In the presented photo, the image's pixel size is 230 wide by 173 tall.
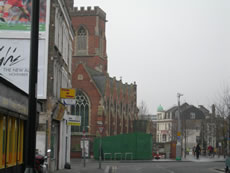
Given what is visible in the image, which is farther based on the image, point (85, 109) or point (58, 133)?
point (85, 109)

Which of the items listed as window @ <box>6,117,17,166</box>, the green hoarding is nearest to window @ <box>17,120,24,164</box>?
window @ <box>6,117,17,166</box>

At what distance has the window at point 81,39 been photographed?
8525 centimetres

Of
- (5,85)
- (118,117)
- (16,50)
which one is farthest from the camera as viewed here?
(118,117)

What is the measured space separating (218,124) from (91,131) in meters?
16.6

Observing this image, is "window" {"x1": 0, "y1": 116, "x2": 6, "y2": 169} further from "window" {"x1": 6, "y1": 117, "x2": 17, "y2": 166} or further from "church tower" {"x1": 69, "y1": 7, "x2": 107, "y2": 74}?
"church tower" {"x1": 69, "y1": 7, "x2": 107, "y2": 74}

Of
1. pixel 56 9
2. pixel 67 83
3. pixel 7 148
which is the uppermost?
pixel 56 9

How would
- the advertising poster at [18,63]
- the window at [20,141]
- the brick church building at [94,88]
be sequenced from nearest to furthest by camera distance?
1. the window at [20,141]
2. the advertising poster at [18,63]
3. the brick church building at [94,88]

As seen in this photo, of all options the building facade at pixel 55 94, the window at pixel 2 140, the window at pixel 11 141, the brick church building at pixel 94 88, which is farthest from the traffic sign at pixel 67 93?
the brick church building at pixel 94 88

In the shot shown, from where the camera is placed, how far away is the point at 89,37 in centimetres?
8544

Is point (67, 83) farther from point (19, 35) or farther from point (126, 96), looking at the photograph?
point (126, 96)

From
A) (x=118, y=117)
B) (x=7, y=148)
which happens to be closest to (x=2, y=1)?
(x=7, y=148)

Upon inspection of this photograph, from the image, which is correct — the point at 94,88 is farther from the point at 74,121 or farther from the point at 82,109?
the point at 74,121

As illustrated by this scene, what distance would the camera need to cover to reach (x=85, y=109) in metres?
68.8

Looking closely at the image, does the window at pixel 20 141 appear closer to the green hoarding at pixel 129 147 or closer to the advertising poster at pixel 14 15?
the advertising poster at pixel 14 15
